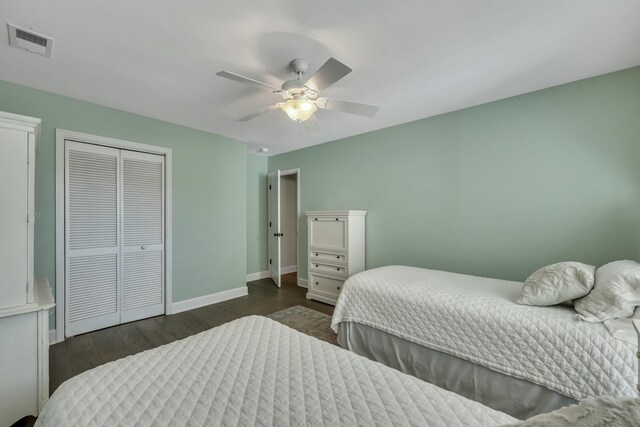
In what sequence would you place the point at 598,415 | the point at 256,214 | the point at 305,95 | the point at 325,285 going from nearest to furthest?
the point at 598,415
the point at 305,95
the point at 325,285
the point at 256,214

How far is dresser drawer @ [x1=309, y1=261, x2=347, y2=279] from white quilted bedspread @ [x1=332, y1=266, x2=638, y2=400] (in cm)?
111

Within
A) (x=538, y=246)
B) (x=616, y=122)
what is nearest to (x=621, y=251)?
(x=538, y=246)

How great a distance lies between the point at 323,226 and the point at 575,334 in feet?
9.28

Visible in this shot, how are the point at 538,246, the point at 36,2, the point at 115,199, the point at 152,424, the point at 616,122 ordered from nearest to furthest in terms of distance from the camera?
the point at 152,424
the point at 36,2
the point at 616,122
the point at 538,246
the point at 115,199

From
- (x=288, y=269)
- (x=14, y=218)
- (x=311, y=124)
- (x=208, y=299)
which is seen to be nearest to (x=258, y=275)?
(x=288, y=269)

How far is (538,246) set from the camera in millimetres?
2508

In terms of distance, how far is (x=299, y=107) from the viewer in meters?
2.02

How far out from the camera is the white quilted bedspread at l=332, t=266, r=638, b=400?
139cm

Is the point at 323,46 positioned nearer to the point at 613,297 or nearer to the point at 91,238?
Result: the point at 613,297

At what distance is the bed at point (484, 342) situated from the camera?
1.42 meters

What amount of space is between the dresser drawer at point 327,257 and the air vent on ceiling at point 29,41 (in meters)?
3.30


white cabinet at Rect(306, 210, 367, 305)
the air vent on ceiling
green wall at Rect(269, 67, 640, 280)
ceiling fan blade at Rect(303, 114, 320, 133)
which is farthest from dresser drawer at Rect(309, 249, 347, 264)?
the air vent on ceiling

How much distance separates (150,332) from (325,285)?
7.04 ft

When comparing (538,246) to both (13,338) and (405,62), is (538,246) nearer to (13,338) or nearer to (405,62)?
(405,62)
